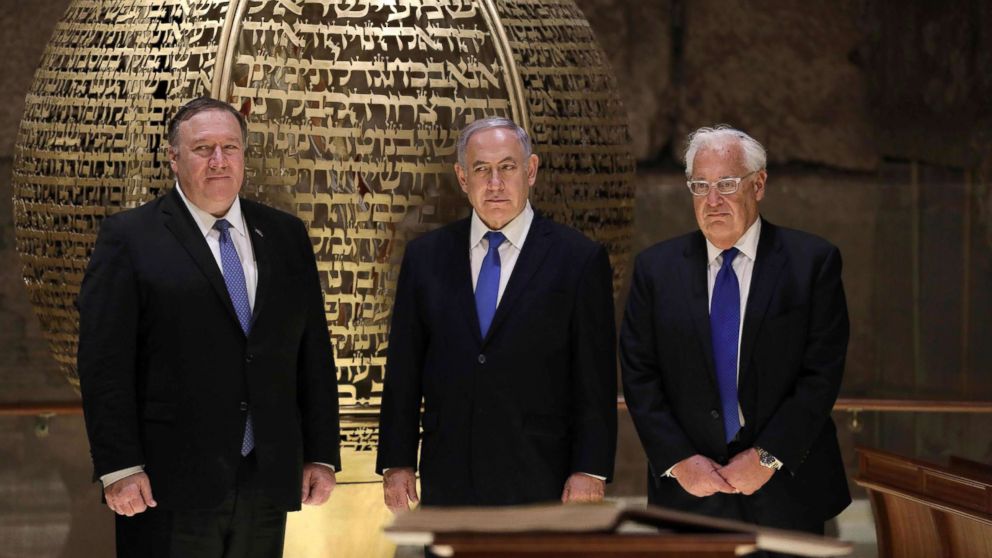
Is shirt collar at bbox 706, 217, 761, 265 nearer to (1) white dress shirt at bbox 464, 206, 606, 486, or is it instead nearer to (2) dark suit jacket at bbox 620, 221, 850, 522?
(2) dark suit jacket at bbox 620, 221, 850, 522

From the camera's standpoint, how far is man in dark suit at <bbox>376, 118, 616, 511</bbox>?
3.31m

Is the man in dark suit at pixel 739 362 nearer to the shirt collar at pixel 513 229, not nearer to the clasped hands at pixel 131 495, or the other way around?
the shirt collar at pixel 513 229

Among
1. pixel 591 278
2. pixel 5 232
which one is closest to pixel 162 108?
pixel 591 278

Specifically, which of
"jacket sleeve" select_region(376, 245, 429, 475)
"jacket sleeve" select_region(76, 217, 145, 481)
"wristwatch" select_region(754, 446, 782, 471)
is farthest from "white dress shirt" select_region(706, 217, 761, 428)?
"jacket sleeve" select_region(76, 217, 145, 481)

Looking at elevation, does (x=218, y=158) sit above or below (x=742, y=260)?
above

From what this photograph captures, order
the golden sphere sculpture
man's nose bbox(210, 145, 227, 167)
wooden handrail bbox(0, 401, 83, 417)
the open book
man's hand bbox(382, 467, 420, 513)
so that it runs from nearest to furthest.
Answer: the open book → man's nose bbox(210, 145, 227, 167) → man's hand bbox(382, 467, 420, 513) → the golden sphere sculpture → wooden handrail bbox(0, 401, 83, 417)

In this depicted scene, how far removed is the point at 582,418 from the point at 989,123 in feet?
7.49

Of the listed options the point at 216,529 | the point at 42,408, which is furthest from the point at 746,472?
the point at 42,408

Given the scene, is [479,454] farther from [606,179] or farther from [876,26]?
[876,26]

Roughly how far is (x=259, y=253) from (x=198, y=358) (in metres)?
0.22

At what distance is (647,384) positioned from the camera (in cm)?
339

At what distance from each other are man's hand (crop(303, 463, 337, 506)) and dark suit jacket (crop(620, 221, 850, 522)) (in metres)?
0.58

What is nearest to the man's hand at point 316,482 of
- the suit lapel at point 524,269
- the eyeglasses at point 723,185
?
the suit lapel at point 524,269

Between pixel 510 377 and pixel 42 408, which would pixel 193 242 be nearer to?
pixel 510 377
